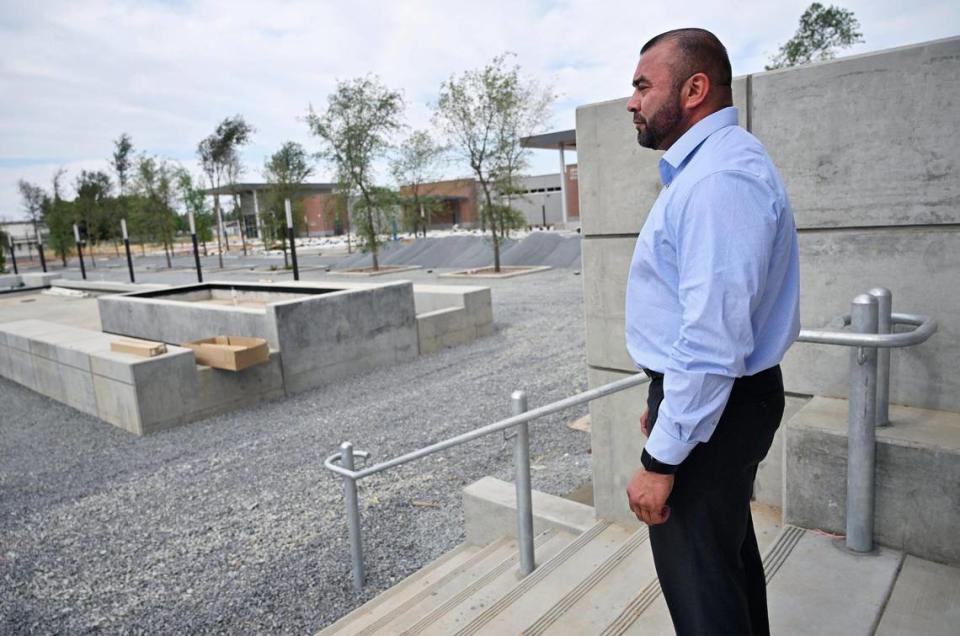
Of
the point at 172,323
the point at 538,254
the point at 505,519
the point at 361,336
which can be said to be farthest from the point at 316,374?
the point at 538,254

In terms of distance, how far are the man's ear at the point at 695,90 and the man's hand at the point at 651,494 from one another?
2.92 ft

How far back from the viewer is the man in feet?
4.60

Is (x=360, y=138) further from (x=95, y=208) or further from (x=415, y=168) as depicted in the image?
(x=95, y=208)

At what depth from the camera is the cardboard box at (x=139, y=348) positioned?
7148 mm

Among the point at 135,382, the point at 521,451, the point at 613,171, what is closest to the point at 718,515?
the point at 521,451

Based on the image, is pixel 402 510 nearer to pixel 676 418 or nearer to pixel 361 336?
pixel 676 418

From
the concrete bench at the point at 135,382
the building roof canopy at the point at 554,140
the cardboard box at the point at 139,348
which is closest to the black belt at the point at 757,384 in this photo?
the concrete bench at the point at 135,382

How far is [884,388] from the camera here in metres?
2.45

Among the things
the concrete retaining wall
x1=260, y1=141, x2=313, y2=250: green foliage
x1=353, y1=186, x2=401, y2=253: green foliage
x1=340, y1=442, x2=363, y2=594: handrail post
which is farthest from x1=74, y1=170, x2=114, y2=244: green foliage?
x1=340, y1=442, x2=363, y2=594: handrail post

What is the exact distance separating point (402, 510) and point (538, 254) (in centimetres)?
→ 2045

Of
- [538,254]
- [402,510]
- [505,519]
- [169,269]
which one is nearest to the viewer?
[505,519]

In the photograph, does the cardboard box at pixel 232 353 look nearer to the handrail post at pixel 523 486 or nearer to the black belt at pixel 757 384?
the handrail post at pixel 523 486

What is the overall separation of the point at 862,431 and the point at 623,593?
1.13 meters

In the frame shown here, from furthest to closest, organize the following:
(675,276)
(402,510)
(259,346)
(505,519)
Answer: (259,346) → (402,510) → (505,519) → (675,276)
